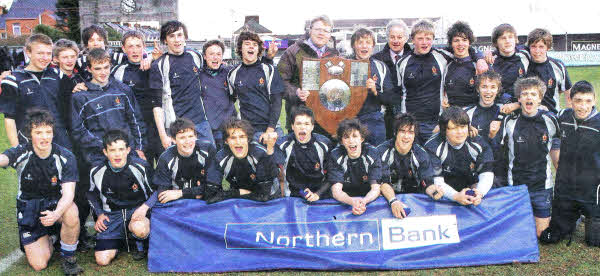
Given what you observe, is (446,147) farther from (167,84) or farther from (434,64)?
(167,84)

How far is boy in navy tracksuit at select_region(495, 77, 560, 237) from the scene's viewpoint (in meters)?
4.53

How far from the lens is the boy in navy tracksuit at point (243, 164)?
4.27 metres

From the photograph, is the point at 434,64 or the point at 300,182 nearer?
the point at 300,182

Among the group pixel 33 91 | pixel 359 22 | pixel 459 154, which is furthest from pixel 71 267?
pixel 359 22

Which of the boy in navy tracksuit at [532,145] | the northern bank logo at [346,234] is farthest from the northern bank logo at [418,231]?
the boy in navy tracksuit at [532,145]

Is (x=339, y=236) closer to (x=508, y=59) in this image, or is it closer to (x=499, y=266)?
(x=499, y=266)

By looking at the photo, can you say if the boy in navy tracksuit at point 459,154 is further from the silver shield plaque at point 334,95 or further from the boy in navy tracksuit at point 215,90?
the boy in navy tracksuit at point 215,90

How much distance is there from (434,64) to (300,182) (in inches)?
71.8

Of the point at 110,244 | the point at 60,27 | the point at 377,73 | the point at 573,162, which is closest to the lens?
the point at 110,244

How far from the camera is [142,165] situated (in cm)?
436

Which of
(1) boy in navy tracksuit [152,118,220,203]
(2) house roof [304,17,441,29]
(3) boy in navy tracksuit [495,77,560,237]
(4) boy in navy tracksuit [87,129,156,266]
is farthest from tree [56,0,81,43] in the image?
(3) boy in navy tracksuit [495,77,560,237]

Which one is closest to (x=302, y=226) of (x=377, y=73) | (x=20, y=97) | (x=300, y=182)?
(x=300, y=182)

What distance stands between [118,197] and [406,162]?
98.3 inches

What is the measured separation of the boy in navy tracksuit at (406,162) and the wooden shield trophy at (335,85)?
69cm
